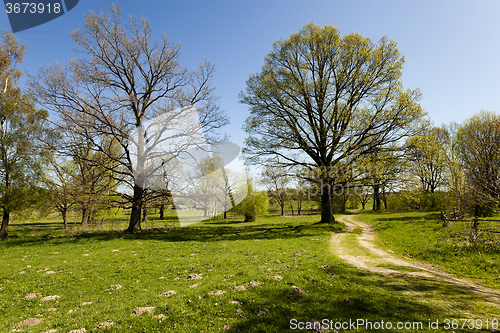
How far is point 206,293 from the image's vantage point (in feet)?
21.3

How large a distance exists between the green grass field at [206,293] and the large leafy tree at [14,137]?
10.5m

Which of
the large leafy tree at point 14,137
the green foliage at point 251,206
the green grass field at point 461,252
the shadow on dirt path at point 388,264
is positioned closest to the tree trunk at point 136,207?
the large leafy tree at point 14,137

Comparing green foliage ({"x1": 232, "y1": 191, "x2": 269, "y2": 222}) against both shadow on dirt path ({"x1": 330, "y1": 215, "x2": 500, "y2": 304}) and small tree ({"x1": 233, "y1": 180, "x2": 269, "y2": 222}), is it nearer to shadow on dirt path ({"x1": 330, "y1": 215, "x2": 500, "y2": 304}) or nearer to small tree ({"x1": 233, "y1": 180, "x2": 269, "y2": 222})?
small tree ({"x1": 233, "y1": 180, "x2": 269, "y2": 222})

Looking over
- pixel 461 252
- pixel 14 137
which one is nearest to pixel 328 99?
pixel 461 252

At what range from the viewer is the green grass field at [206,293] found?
5.06 metres

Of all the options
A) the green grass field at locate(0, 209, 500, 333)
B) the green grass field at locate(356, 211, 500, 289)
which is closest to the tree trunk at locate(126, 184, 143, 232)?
the green grass field at locate(0, 209, 500, 333)

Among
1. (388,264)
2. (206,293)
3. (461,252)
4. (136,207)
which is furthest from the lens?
(136,207)

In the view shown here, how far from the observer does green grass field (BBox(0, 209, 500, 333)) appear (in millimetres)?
5059

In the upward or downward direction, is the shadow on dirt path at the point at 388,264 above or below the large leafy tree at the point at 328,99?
below

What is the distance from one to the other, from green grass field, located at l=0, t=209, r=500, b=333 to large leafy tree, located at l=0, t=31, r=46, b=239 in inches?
412

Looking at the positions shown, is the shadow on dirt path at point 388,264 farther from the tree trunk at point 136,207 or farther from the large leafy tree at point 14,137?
the large leafy tree at point 14,137

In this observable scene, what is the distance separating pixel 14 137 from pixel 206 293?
26098 mm

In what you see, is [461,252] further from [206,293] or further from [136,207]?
[136,207]

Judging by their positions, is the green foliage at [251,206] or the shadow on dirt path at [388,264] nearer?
the shadow on dirt path at [388,264]
